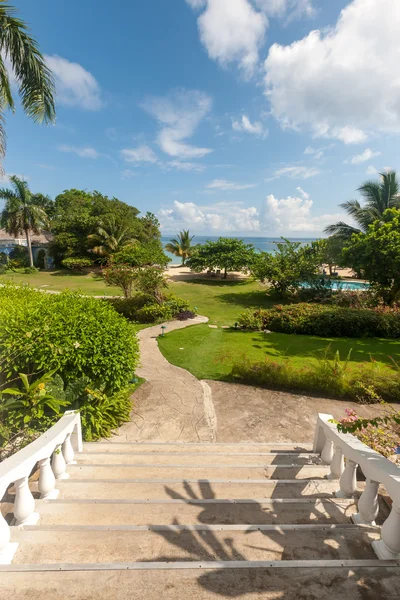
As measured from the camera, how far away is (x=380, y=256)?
1354 cm

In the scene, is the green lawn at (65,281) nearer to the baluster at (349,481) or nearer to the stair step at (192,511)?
the stair step at (192,511)

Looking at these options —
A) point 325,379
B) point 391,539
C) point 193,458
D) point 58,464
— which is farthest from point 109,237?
point 391,539

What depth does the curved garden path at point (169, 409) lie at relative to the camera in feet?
17.7

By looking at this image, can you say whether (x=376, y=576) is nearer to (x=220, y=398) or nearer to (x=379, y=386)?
(x=220, y=398)

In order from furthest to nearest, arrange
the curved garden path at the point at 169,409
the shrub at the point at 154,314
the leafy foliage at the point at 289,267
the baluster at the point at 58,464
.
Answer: the leafy foliage at the point at 289,267 → the shrub at the point at 154,314 → the curved garden path at the point at 169,409 → the baluster at the point at 58,464

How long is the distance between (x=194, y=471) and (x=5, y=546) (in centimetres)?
207

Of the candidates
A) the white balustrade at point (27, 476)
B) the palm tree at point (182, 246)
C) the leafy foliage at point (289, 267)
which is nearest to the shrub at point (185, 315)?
the leafy foliage at point (289, 267)

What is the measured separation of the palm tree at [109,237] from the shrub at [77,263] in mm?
1581

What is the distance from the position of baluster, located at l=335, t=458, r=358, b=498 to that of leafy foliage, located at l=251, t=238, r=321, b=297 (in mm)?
17616

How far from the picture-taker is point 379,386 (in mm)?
6875

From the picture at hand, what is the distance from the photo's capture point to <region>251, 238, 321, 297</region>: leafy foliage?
64.7ft

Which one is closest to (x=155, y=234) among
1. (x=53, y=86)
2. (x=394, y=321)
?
(x=53, y=86)

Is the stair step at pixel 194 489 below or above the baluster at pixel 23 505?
below

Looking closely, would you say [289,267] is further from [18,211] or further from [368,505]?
[18,211]
